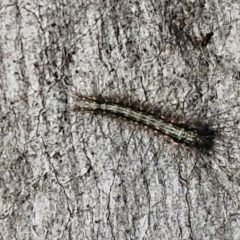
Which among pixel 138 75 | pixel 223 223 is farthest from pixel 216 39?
pixel 223 223

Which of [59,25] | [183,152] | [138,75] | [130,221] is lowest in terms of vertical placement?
[130,221]

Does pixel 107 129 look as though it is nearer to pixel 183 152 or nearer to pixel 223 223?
pixel 183 152

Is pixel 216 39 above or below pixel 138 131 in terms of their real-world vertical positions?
above

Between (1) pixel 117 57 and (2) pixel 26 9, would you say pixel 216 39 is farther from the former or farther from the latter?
(2) pixel 26 9
